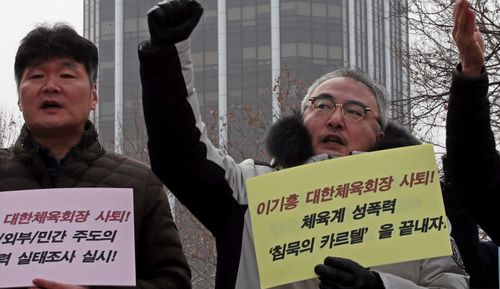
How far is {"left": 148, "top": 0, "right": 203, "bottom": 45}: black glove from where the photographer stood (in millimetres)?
3016

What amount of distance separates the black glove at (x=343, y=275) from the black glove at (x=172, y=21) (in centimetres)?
87

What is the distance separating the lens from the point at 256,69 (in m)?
51.3

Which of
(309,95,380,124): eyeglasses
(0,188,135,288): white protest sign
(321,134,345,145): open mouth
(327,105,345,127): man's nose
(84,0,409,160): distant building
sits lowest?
(0,188,135,288): white protest sign

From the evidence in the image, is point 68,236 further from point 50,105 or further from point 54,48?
point 54,48

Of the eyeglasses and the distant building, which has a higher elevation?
the distant building

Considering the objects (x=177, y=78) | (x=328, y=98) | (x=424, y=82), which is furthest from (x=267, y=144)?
(x=424, y=82)

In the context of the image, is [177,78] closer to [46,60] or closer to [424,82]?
[46,60]

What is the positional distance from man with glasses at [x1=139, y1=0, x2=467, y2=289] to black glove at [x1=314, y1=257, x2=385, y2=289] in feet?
0.07

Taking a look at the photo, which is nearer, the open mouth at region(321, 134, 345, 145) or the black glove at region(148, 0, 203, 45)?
the black glove at region(148, 0, 203, 45)

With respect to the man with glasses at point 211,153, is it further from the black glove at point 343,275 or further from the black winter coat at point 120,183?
the black winter coat at point 120,183

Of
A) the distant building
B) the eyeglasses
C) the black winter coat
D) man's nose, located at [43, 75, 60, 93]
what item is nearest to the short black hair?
man's nose, located at [43, 75, 60, 93]

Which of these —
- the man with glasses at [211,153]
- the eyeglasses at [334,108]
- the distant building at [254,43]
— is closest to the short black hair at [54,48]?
the man with glasses at [211,153]

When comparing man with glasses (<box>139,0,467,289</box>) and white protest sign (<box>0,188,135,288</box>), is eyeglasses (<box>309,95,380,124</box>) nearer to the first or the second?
man with glasses (<box>139,0,467,289</box>)

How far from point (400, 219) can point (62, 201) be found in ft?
3.68
